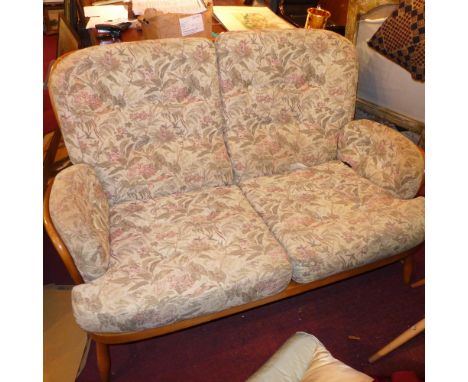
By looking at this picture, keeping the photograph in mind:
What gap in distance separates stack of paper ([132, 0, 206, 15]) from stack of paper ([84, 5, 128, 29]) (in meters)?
0.10

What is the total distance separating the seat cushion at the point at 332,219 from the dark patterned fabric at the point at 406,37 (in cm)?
66

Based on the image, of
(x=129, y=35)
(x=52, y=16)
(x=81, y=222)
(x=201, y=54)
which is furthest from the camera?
(x=52, y=16)

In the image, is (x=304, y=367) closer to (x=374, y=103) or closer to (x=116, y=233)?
(x=116, y=233)

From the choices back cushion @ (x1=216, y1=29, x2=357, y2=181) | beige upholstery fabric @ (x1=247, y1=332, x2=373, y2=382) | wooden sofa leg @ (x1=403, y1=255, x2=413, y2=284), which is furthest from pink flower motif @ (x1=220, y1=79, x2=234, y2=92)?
wooden sofa leg @ (x1=403, y1=255, x2=413, y2=284)

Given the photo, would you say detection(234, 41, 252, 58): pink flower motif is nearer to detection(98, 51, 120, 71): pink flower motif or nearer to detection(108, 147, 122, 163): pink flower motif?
detection(98, 51, 120, 71): pink flower motif

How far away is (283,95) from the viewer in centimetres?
167

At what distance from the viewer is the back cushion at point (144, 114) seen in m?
1.34

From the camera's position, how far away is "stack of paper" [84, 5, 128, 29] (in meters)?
2.09

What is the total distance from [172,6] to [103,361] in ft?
6.64

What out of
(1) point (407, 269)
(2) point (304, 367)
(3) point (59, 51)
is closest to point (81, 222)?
(2) point (304, 367)

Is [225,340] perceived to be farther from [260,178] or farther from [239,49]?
[239,49]
